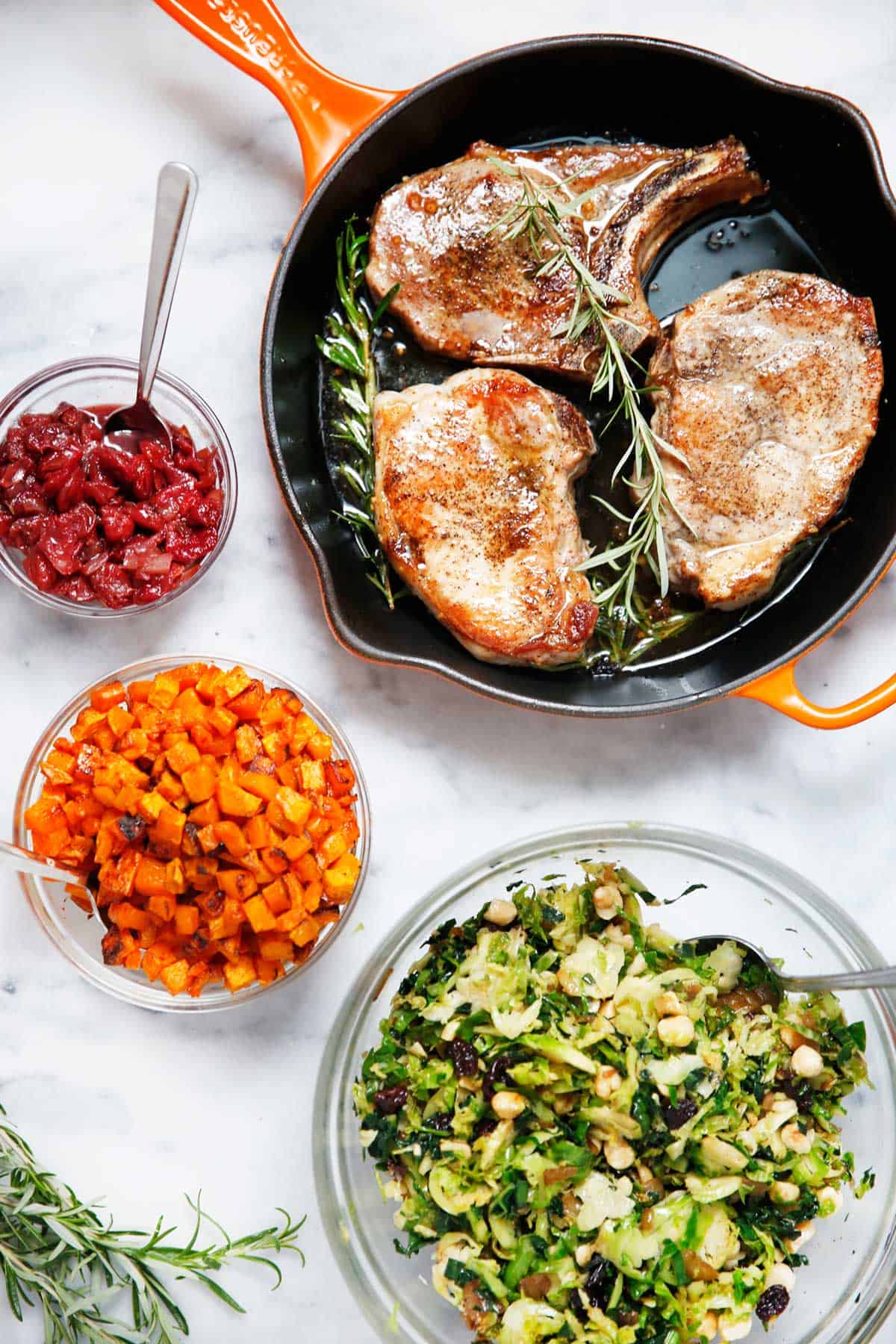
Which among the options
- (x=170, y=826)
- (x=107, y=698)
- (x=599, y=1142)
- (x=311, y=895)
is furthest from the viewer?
(x=107, y=698)

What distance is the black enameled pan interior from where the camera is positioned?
266 cm

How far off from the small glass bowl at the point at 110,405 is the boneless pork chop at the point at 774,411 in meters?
1.07

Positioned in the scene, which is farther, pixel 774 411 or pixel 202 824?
pixel 774 411

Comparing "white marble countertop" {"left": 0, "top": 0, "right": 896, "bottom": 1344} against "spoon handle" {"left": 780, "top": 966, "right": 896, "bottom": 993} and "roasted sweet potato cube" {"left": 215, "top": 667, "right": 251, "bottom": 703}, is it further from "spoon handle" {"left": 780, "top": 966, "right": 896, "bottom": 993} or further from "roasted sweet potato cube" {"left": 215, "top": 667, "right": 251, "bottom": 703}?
"spoon handle" {"left": 780, "top": 966, "right": 896, "bottom": 993}

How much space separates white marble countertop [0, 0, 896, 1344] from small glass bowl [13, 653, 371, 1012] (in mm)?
129

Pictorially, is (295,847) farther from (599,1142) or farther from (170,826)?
(599,1142)

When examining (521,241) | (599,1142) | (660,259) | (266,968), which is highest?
(521,241)

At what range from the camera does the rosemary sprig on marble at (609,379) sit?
266 cm

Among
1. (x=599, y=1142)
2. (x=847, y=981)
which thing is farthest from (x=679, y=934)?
(x=599, y=1142)

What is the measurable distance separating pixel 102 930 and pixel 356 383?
148cm

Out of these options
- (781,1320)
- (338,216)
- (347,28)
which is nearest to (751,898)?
(781,1320)

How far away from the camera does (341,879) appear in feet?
8.35

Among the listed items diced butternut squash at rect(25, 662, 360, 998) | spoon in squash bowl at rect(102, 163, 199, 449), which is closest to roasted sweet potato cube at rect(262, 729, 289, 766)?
diced butternut squash at rect(25, 662, 360, 998)

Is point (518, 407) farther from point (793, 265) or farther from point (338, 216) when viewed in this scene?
point (793, 265)
